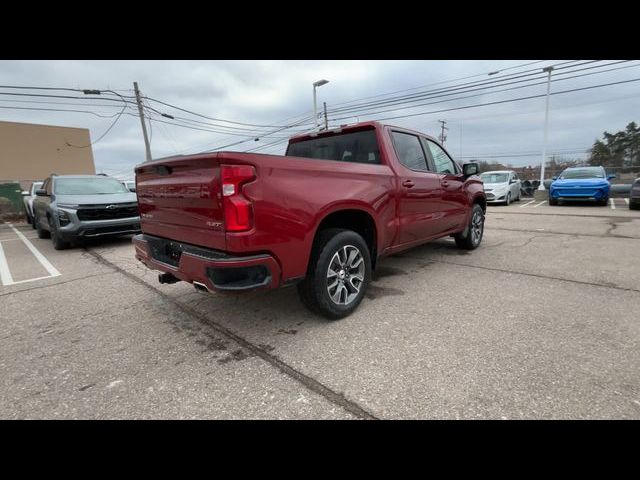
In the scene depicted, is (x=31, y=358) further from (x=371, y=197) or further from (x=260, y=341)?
(x=371, y=197)

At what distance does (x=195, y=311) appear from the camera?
142 inches

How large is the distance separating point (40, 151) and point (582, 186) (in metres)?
41.2

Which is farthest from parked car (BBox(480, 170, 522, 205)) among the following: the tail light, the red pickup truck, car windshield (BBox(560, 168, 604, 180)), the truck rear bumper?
the tail light

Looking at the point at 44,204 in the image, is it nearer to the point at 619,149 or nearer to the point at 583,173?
the point at 583,173

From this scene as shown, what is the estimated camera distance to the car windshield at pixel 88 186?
7641 mm

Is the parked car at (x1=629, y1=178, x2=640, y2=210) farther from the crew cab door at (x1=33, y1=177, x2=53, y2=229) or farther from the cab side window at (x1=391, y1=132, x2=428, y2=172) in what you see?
the crew cab door at (x1=33, y1=177, x2=53, y2=229)

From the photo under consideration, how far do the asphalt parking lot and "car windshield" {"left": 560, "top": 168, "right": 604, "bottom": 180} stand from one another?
11403 mm

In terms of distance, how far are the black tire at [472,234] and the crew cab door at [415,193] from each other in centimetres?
147

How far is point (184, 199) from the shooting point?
2.70m

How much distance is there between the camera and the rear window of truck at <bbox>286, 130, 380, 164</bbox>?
12.6ft

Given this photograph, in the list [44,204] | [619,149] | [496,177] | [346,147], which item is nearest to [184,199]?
[346,147]
